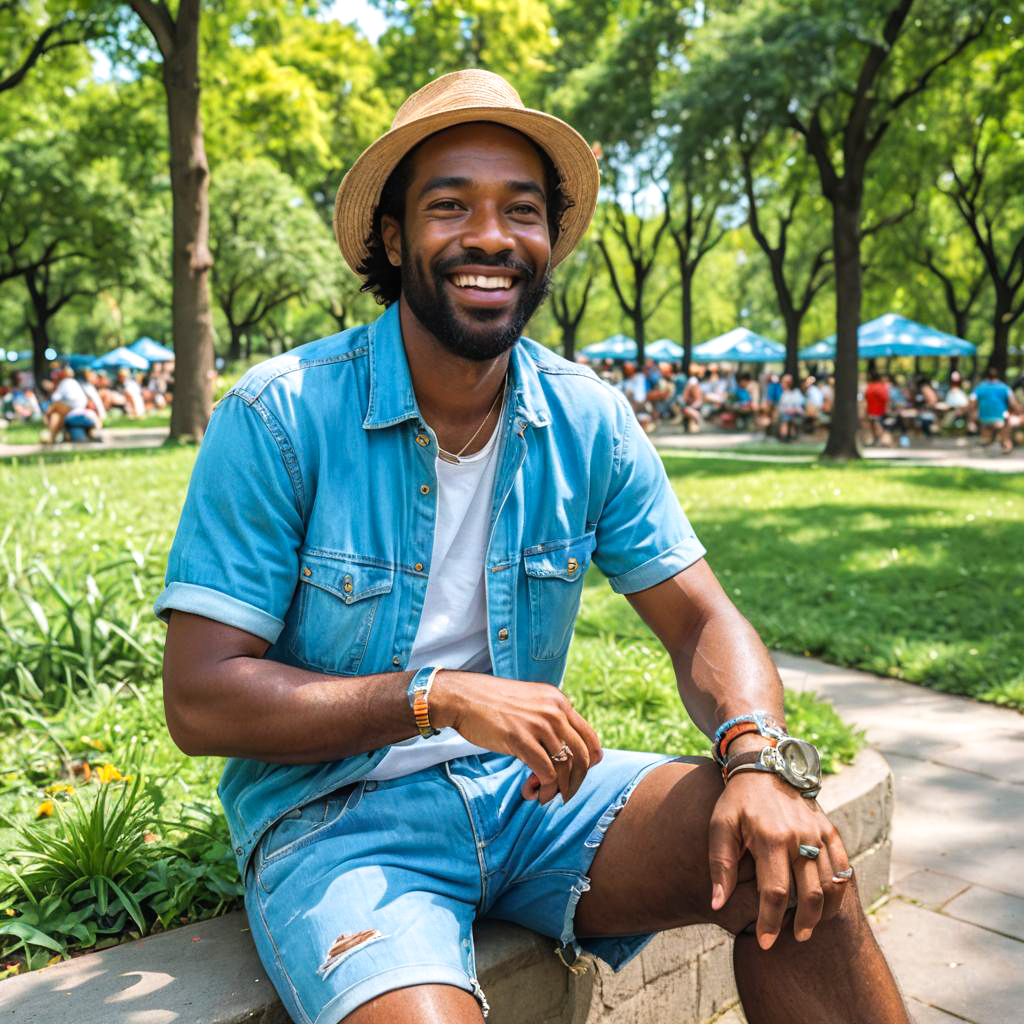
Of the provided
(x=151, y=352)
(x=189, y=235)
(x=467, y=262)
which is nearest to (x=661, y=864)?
(x=467, y=262)

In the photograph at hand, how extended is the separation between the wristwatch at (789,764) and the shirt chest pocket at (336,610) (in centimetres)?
72

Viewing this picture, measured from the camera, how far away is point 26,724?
373cm

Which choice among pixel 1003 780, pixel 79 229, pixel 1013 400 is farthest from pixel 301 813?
pixel 79 229

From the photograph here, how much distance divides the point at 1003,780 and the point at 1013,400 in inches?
748

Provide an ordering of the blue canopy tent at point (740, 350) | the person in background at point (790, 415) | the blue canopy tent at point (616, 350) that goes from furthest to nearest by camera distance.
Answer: the blue canopy tent at point (616, 350) < the blue canopy tent at point (740, 350) < the person in background at point (790, 415)

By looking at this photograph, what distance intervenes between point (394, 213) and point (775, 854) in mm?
1543

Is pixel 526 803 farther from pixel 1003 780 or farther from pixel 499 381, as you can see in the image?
pixel 1003 780

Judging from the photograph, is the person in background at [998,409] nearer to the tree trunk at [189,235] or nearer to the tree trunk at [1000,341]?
the tree trunk at [1000,341]

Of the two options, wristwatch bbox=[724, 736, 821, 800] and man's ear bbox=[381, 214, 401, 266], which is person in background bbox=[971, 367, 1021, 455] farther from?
wristwatch bbox=[724, 736, 821, 800]

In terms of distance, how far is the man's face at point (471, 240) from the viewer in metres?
2.27

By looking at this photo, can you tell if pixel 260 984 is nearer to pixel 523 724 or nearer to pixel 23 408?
pixel 523 724

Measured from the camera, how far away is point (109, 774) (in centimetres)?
288

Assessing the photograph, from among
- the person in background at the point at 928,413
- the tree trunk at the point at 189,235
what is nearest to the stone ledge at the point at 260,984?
the tree trunk at the point at 189,235

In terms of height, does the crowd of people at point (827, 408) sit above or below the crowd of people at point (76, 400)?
below
